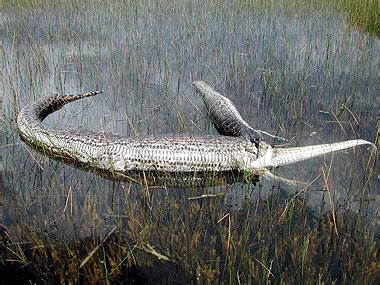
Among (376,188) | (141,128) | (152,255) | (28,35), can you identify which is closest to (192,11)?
(28,35)

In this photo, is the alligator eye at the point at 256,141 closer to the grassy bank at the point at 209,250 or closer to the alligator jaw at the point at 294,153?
the alligator jaw at the point at 294,153

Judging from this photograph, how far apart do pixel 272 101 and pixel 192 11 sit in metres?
5.23

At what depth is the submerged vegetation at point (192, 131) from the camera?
10.5 ft

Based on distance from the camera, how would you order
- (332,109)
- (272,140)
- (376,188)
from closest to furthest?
(376,188), (272,140), (332,109)

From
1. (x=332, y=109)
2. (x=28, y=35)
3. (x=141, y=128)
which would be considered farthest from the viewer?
(x=28, y=35)

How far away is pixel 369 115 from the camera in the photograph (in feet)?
18.5

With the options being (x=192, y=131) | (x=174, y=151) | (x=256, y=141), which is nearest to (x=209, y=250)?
(x=174, y=151)

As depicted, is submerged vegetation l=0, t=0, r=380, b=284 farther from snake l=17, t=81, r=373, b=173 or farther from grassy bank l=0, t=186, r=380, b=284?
snake l=17, t=81, r=373, b=173

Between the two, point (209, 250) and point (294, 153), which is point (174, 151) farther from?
point (209, 250)

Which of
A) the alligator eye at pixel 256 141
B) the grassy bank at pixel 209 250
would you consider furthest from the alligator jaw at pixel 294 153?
the grassy bank at pixel 209 250

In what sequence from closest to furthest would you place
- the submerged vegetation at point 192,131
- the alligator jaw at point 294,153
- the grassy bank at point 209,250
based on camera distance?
the grassy bank at point 209,250, the submerged vegetation at point 192,131, the alligator jaw at point 294,153

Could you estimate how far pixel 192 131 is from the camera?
18.0 feet

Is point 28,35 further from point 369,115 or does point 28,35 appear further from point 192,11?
point 369,115

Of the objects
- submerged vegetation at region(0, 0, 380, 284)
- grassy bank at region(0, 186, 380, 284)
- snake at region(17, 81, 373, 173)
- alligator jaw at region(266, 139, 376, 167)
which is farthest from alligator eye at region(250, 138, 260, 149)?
grassy bank at region(0, 186, 380, 284)
